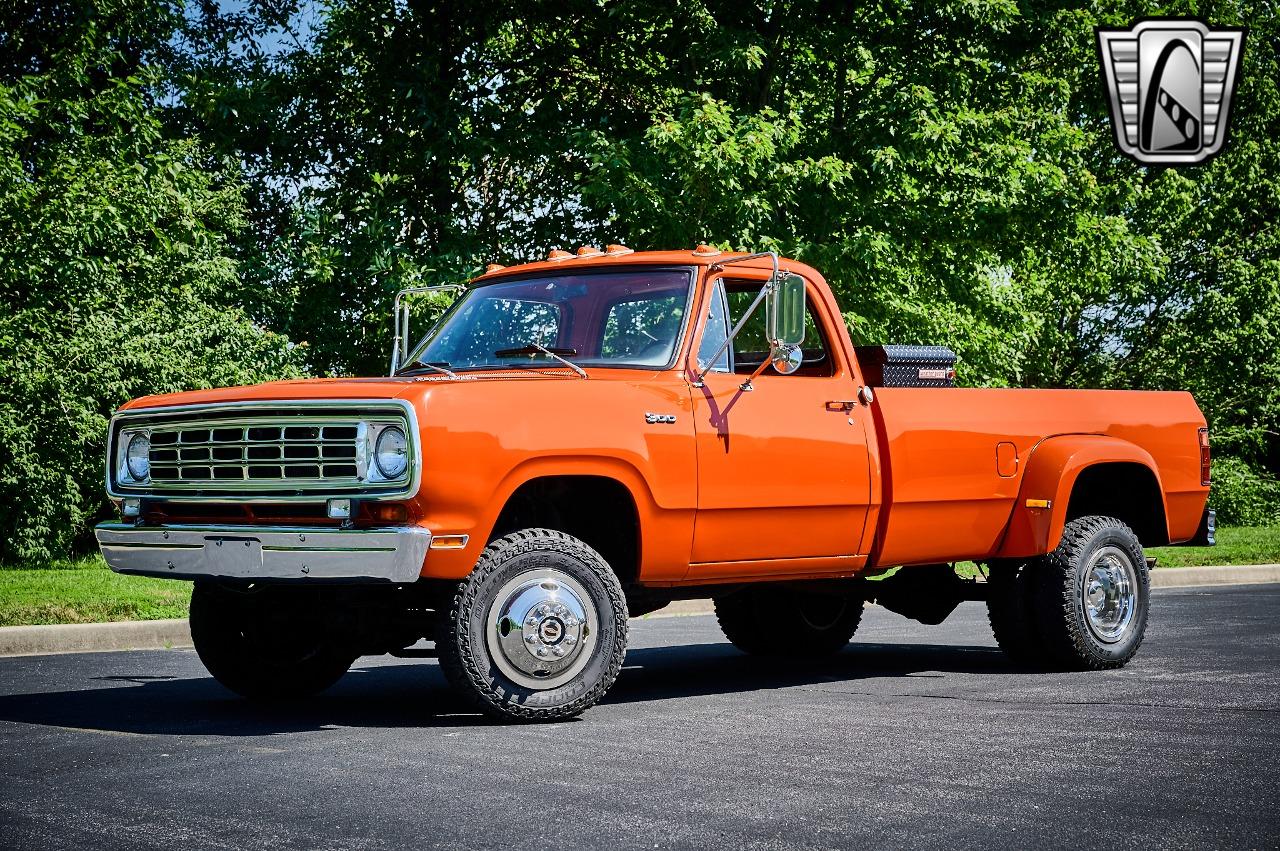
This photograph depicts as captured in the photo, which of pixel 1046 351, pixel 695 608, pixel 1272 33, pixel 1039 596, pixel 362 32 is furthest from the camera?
pixel 1272 33

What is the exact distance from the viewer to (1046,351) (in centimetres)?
3416

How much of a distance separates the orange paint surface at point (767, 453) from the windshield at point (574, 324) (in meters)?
0.10

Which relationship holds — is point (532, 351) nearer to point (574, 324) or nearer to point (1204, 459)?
point (574, 324)

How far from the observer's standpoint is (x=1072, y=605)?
374 inches

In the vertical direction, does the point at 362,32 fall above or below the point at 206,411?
above

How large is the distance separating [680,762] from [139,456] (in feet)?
10.8

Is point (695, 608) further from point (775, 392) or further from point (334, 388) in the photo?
point (334, 388)

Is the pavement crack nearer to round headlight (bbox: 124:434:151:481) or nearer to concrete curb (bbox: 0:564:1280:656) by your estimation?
round headlight (bbox: 124:434:151:481)

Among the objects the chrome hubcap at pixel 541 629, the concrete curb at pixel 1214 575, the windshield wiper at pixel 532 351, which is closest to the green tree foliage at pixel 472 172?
the concrete curb at pixel 1214 575

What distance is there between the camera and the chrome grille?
717cm

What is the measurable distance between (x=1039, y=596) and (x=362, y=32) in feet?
53.0

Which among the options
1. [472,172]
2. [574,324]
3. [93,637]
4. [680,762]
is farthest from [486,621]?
[472,172]

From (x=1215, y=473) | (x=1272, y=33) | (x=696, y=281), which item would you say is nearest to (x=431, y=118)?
(x=696, y=281)

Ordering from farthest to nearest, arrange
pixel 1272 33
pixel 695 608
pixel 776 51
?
pixel 1272 33, pixel 776 51, pixel 695 608
